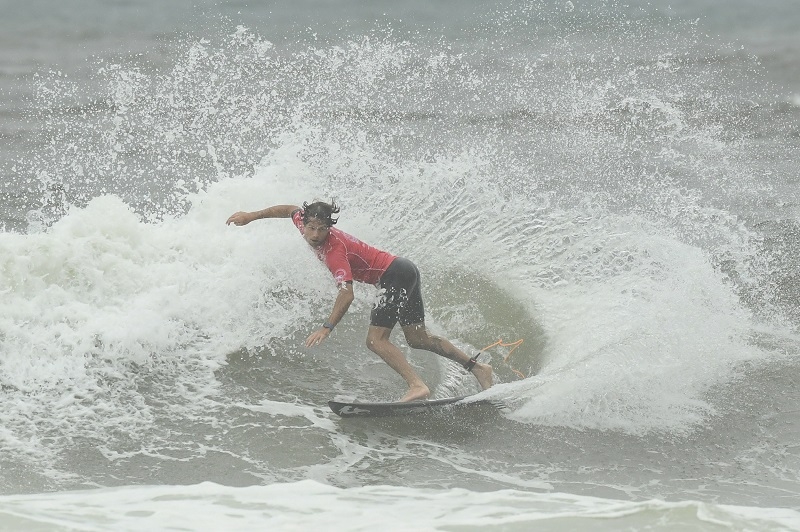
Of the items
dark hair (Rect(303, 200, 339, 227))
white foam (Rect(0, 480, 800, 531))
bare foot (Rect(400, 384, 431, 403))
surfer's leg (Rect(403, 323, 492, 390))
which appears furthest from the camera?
surfer's leg (Rect(403, 323, 492, 390))

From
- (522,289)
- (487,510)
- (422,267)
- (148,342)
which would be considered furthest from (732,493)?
(148,342)

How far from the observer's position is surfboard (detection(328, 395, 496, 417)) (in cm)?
763

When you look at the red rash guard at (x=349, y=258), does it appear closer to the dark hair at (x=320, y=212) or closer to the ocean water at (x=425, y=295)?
the dark hair at (x=320, y=212)

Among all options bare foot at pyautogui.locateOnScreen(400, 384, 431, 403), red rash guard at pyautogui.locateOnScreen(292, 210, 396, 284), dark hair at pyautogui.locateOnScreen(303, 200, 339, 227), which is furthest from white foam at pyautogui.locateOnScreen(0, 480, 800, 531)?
dark hair at pyautogui.locateOnScreen(303, 200, 339, 227)

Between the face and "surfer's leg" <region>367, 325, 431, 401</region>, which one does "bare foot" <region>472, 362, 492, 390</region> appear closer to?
"surfer's leg" <region>367, 325, 431, 401</region>

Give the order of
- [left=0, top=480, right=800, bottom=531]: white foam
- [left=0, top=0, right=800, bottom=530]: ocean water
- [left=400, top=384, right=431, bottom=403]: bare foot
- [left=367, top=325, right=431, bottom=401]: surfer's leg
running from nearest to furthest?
1. [left=0, top=480, right=800, bottom=531]: white foam
2. [left=0, top=0, right=800, bottom=530]: ocean water
3. [left=400, top=384, right=431, bottom=403]: bare foot
4. [left=367, top=325, right=431, bottom=401]: surfer's leg

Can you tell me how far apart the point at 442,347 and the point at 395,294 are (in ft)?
2.09

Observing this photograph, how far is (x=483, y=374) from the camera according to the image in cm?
827

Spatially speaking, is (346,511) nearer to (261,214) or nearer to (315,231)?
(315,231)

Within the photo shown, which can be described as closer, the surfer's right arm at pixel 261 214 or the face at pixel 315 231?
the face at pixel 315 231

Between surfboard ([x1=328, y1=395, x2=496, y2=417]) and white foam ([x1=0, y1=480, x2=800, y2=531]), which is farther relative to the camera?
surfboard ([x1=328, y1=395, x2=496, y2=417])

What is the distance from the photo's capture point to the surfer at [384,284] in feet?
25.1

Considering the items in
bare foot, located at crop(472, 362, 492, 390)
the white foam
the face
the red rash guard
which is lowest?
the white foam

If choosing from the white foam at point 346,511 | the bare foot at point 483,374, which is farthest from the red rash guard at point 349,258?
the white foam at point 346,511
